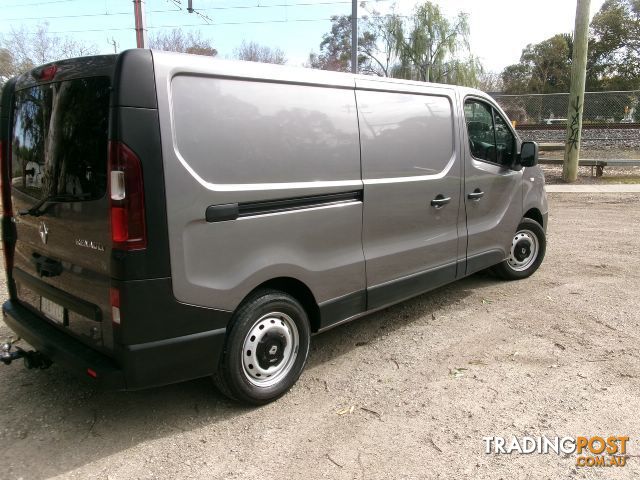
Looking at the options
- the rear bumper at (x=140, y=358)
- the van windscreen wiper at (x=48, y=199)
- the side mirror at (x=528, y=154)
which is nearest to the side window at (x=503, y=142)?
the side mirror at (x=528, y=154)

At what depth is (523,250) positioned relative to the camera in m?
5.79

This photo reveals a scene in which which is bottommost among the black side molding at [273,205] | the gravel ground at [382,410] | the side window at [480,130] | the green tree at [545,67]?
the gravel ground at [382,410]

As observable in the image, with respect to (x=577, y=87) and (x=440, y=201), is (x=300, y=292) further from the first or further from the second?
(x=577, y=87)

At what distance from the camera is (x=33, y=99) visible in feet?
10.2

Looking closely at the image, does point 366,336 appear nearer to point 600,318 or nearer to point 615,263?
point 600,318

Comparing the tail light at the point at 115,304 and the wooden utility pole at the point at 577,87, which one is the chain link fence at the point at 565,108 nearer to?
the wooden utility pole at the point at 577,87

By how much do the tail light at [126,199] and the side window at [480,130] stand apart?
3191mm

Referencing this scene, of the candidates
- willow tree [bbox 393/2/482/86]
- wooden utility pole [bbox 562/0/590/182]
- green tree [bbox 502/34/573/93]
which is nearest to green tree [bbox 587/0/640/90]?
green tree [bbox 502/34/573/93]

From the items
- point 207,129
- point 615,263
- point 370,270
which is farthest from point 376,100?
point 615,263

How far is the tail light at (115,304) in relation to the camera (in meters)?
2.59

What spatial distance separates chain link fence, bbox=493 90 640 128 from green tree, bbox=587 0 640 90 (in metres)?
27.1

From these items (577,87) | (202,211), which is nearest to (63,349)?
(202,211)

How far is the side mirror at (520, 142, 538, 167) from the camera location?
513 cm

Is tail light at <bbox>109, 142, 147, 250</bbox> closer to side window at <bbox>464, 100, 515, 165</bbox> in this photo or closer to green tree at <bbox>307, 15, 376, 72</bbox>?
side window at <bbox>464, 100, 515, 165</bbox>
